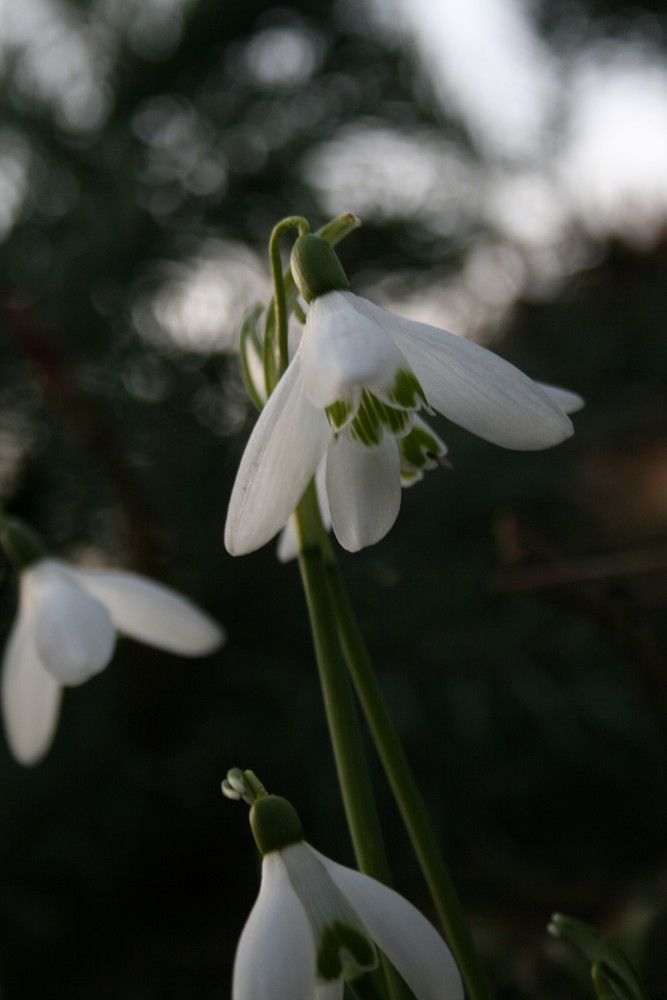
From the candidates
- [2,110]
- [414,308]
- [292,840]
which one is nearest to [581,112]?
A: [414,308]

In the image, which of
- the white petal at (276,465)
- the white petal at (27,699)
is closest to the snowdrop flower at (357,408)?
the white petal at (276,465)

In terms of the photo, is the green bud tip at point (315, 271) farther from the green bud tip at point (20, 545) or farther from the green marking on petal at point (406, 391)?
the green bud tip at point (20, 545)

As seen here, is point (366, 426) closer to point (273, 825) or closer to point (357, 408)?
point (357, 408)

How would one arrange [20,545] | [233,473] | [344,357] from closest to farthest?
[344,357] → [20,545] → [233,473]

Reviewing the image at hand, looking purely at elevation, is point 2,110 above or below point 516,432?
above

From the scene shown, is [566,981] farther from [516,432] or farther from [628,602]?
[516,432]

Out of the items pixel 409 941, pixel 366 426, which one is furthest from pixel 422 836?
pixel 366 426
